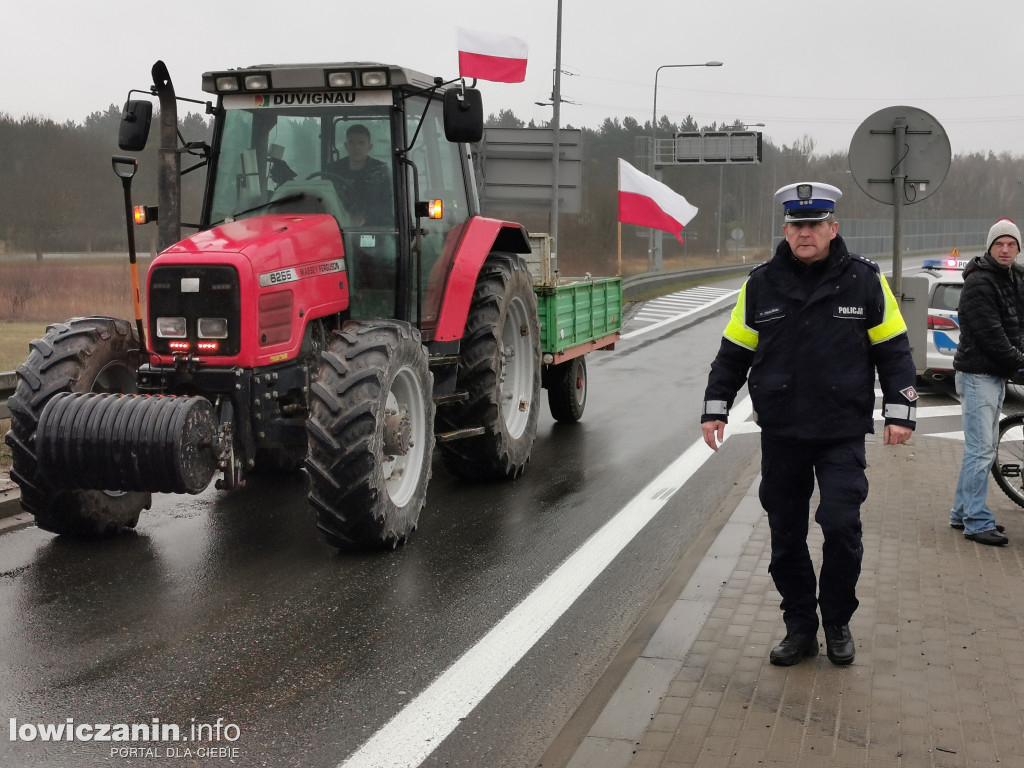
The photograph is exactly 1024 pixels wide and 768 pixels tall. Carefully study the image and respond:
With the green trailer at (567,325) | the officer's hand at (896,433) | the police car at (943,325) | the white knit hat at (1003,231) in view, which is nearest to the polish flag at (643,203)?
the police car at (943,325)

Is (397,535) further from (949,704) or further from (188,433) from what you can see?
(949,704)

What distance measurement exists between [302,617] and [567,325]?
5.64m

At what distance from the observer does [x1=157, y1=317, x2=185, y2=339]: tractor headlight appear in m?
6.68

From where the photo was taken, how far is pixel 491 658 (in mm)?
5262

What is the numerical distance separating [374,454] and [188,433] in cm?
101

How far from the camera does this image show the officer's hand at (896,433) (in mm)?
4777

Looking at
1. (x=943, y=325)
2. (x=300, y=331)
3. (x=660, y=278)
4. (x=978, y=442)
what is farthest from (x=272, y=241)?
(x=660, y=278)

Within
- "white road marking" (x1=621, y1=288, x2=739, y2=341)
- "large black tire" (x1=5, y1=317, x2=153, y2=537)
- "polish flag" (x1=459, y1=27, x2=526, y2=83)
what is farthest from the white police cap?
"white road marking" (x1=621, y1=288, x2=739, y2=341)

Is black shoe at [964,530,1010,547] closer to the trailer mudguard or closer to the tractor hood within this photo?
the trailer mudguard

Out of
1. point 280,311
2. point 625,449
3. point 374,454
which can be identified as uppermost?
point 280,311

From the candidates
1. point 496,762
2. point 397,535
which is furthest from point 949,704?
point 397,535

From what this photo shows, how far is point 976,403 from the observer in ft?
23.1

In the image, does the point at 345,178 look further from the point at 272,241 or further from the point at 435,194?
the point at 272,241

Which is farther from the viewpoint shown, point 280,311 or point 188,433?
point 280,311
